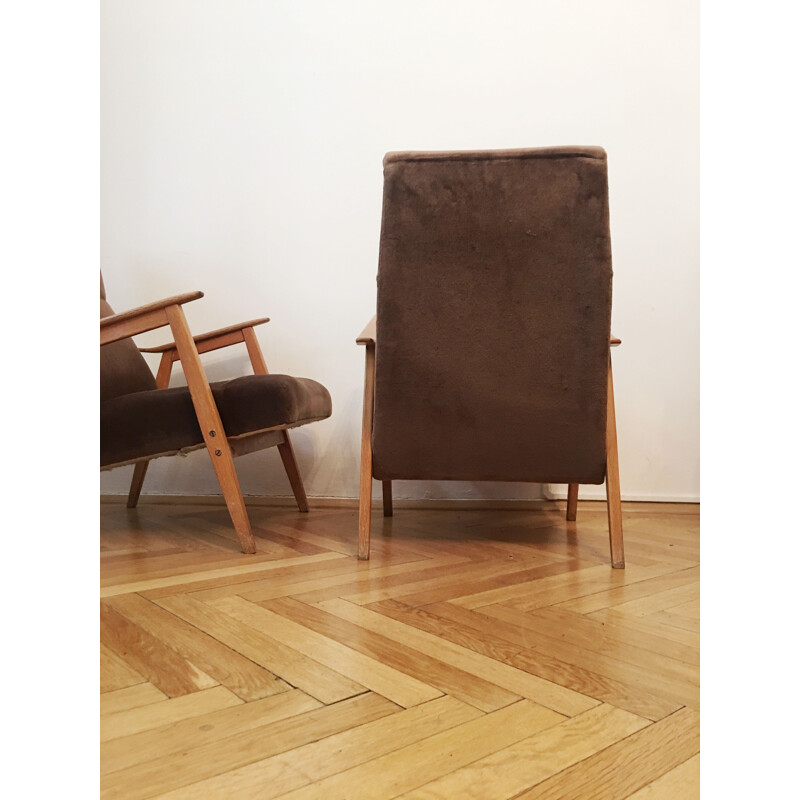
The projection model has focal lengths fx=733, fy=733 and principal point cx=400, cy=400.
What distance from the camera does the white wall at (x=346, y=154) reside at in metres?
2.50

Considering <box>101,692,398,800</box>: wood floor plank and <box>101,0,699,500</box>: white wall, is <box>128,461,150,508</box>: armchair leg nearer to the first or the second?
<box>101,0,699,500</box>: white wall

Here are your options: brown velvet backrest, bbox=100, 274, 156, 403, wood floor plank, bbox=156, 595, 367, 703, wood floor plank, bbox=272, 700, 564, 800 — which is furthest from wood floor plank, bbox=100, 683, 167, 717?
brown velvet backrest, bbox=100, 274, 156, 403

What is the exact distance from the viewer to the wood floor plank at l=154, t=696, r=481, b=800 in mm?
653

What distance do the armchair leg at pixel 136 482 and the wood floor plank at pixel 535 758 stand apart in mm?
1978

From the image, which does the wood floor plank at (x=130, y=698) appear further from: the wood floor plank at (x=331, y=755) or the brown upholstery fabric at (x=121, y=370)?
the brown upholstery fabric at (x=121, y=370)

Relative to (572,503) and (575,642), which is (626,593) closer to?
(575,642)

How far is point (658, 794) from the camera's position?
64 centimetres

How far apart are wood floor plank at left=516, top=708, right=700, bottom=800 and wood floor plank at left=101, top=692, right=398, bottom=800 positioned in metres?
0.22

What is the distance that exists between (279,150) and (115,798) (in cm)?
235

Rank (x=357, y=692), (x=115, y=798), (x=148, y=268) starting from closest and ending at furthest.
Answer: (x=115, y=798), (x=357, y=692), (x=148, y=268)

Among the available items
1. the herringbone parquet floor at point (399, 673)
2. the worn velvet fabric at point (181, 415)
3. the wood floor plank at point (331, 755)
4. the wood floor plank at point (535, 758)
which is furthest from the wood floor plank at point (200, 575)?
the wood floor plank at point (535, 758)

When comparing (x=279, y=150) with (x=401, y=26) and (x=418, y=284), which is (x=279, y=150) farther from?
(x=418, y=284)

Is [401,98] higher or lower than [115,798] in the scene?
higher
